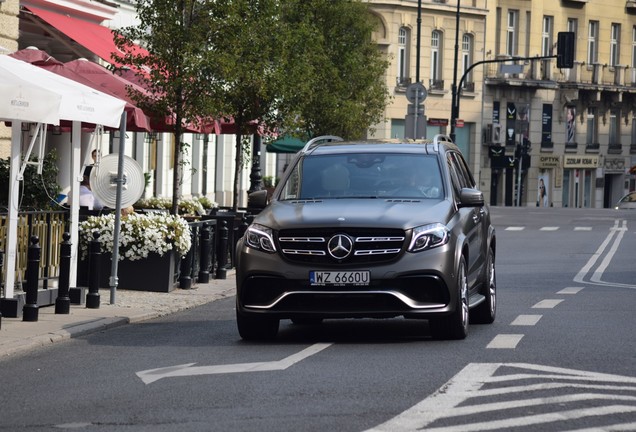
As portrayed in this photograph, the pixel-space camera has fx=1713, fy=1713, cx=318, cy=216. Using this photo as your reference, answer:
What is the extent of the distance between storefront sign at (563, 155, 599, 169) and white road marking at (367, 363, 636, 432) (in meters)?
71.4

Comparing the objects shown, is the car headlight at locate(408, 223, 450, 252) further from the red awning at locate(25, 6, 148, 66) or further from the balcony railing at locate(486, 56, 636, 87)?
the balcony railing at locate(486, 56, 636, 87)

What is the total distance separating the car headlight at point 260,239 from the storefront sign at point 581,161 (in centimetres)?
6905

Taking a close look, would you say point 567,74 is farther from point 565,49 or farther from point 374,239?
point 374,239

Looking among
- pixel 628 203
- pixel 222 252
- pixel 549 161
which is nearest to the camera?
pixel 222 252

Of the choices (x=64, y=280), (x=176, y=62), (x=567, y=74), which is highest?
(x=567, y=74)

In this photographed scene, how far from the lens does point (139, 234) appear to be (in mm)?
20250

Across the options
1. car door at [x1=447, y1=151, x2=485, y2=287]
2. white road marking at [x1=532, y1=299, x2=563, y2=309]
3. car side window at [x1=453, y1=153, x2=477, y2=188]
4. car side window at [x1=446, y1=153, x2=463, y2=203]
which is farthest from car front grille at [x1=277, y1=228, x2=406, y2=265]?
white road marking at [x1=532, y1=299, x2=563, y2=309]

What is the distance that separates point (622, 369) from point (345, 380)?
1.90 m

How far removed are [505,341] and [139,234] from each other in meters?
7.73

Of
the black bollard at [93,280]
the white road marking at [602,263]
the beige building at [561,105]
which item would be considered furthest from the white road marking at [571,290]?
the beige building at [561,105]

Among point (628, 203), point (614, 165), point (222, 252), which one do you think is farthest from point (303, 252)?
point (614, 165)

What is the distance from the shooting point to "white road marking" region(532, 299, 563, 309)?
1780cm

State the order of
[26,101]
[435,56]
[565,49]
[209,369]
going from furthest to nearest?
[435,56] < [565,49] < [26,101] < [209,369]

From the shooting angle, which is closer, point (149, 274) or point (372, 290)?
point (372, 290)
